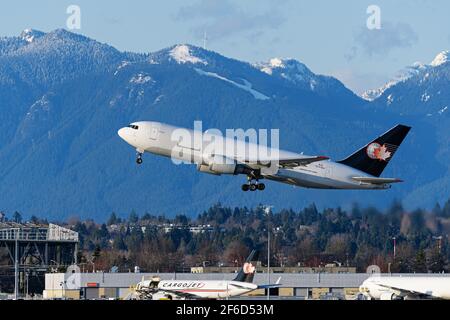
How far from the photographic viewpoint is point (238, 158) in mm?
99562

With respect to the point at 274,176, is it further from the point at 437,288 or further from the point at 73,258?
the point at 73,258

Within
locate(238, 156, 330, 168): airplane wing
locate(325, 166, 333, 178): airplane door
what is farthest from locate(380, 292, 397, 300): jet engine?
locate(238, 156, 330, 168): airplane wing

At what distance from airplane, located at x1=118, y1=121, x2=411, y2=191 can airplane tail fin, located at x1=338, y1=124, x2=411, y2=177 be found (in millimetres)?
112

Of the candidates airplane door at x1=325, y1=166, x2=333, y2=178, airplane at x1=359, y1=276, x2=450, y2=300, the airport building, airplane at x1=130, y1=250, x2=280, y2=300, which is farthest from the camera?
the airport building

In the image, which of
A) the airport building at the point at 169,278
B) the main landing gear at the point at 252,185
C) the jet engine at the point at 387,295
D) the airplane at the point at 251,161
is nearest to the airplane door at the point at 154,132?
the airplane at the point at 251,161

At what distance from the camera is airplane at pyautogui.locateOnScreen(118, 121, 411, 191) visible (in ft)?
313

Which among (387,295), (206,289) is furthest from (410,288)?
(206,289)

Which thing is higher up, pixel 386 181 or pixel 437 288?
pixel 386 181

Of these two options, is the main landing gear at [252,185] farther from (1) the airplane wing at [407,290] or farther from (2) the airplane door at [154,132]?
(1) the airplane wing at [407,290]

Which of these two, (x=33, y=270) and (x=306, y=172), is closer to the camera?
(x=306, y=172)

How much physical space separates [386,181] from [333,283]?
46.4 metres

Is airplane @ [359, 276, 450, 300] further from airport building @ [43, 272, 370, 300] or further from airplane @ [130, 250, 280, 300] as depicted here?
airport building @ [43, 272, 370, 300]
